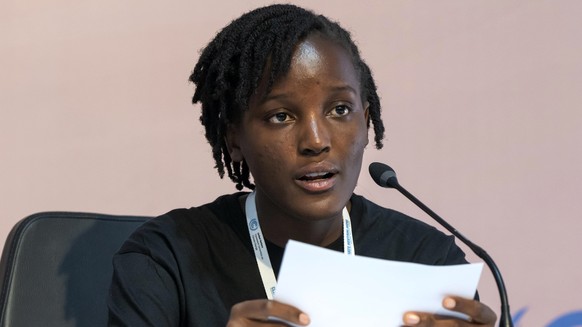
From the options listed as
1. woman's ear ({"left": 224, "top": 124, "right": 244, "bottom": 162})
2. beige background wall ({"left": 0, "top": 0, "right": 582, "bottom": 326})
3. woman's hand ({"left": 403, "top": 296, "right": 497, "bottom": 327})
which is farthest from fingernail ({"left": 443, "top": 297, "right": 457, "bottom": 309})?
beige background wall ({"left": 0, "top": 0, "right": 582, "bottom": 326})

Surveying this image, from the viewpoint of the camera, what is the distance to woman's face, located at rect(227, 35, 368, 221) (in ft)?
4.34

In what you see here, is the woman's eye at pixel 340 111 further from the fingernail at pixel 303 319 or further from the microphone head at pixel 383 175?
the fingernail at pixel 303 319

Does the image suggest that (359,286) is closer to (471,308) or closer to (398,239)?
(471,308)

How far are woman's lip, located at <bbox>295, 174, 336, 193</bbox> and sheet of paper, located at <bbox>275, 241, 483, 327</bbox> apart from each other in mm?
265

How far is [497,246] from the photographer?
221 cm

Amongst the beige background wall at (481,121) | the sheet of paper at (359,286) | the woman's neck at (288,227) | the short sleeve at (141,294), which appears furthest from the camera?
the beige background wall at (481,121)

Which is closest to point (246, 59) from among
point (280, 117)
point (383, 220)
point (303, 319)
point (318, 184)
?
point (280, 117)

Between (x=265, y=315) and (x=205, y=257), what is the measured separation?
0.35 meters

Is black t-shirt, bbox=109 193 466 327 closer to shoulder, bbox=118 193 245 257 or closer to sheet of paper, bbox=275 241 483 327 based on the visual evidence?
shoulder, bbox=118 193 245 257

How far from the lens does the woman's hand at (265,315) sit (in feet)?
3.54

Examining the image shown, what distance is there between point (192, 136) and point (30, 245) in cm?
70

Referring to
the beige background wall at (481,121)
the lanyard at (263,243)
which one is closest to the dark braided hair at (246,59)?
the lanyard at (263,243)

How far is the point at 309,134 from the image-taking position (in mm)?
1316

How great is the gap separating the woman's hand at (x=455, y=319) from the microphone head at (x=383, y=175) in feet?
0.93
